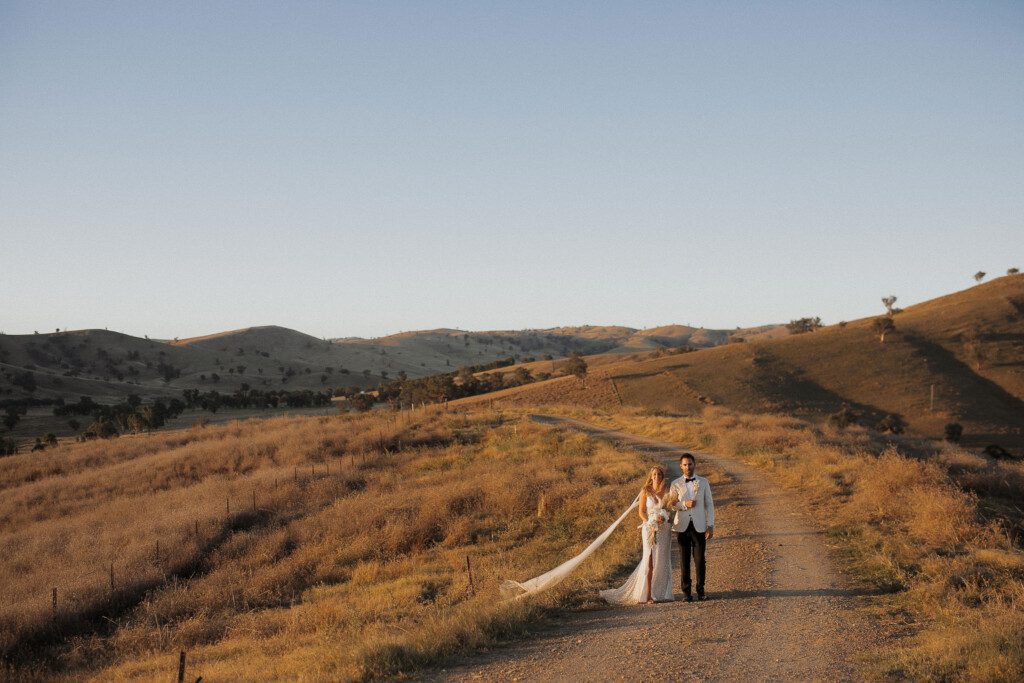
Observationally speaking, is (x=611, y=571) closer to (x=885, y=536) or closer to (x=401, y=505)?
(x=885, y=536)

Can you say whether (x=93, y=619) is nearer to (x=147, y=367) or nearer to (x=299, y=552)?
(x=299, y=552)

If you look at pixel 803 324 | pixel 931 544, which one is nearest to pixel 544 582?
pixel 931 544

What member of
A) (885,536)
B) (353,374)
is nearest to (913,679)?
(885,536)

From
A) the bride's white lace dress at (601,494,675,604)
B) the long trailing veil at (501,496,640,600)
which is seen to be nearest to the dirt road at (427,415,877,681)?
the bride's white lace dress at (601,494,675,604)

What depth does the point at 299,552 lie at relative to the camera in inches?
710

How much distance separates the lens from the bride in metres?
9.74

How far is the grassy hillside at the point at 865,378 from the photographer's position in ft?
196

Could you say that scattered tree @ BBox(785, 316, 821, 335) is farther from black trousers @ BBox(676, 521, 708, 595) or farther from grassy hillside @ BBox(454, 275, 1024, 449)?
black trousers @ BBox(676, 521, 708, 595)

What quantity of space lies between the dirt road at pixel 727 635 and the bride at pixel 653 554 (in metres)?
0.23

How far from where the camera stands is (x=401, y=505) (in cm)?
2091

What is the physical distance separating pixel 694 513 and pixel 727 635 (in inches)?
71.7

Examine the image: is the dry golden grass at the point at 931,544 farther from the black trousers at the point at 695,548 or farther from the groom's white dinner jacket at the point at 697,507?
the groom's white dinner jacket at the point at 697,507

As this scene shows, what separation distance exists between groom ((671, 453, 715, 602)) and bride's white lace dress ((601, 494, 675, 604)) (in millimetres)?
238

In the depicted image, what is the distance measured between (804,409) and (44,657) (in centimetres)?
6158
